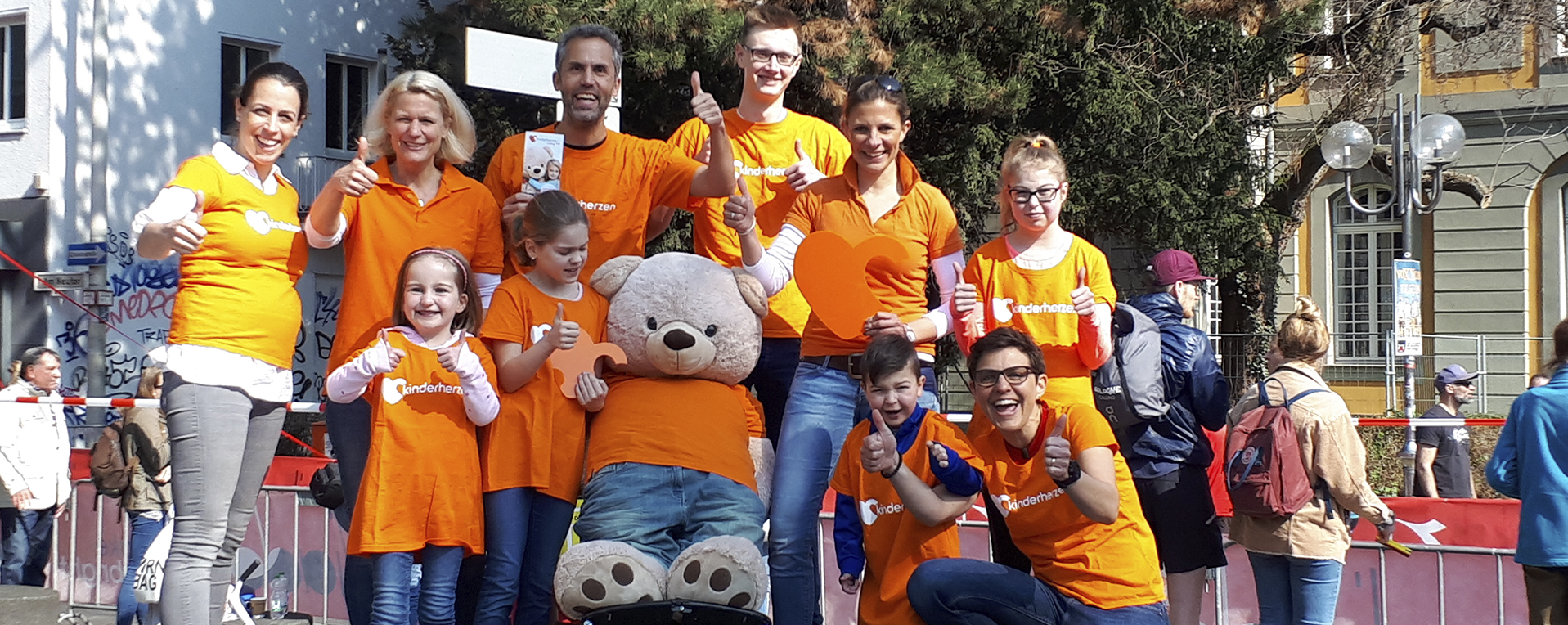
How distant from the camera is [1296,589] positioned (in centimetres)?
577

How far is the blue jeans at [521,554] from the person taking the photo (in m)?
4.54

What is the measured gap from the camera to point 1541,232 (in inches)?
857

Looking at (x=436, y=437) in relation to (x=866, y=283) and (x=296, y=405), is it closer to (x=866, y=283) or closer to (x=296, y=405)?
(x=866, y=283)

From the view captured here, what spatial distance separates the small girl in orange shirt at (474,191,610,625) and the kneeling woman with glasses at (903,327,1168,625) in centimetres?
110

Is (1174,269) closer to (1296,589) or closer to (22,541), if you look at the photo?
(1296,589)

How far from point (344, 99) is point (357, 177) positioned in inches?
739

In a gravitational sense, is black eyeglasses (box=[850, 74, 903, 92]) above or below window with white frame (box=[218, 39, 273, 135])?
below

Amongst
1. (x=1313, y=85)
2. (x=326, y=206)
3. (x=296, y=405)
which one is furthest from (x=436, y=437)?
(x=1313, y=85)

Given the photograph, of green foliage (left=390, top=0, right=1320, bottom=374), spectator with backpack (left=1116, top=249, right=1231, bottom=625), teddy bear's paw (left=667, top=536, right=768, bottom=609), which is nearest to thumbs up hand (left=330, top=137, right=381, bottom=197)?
teddy bear's paw (left=667, top=536, right=768, bottom=609)

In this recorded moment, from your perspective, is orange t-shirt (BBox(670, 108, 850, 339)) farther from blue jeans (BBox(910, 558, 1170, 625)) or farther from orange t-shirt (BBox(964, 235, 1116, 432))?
blue jeans (BBox(910, 558, 1170, 625))

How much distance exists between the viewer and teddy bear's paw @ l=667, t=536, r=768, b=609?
14.5ft

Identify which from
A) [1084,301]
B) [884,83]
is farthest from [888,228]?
[1084,301]

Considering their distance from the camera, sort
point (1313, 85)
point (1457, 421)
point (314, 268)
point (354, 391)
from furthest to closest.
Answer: point (314, 268) → point (1313, 85) → point (1457, 421) → point (354, 391)

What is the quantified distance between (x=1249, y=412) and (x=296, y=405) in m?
5.29
